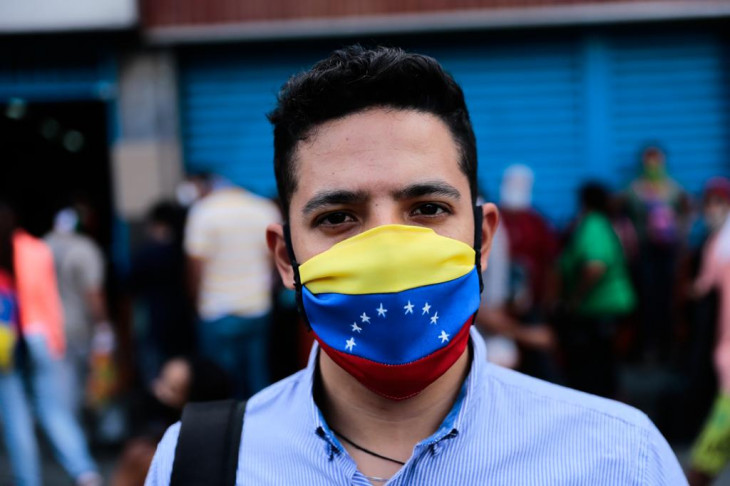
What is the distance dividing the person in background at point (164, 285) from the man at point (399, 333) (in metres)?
4.87

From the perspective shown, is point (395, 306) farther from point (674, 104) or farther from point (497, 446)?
point (674, 104)

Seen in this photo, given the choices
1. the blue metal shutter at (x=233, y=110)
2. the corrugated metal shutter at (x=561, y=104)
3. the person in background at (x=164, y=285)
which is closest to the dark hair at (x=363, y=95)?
the person in background at (x=164, y=285)

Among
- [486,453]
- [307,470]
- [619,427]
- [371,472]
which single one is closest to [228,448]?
[307,470]

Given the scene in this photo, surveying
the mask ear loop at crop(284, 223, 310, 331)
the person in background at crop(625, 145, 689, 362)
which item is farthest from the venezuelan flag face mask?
the person in background at crop(625, 145, 689, 362)

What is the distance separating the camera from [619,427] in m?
1.73

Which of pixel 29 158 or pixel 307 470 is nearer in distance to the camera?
pixel 307 470

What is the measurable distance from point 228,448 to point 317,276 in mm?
417

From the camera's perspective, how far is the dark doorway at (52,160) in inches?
384

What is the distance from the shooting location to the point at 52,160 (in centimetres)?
1147

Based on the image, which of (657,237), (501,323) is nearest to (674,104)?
(657,237)

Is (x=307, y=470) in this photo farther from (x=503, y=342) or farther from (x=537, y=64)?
(x=537, y=64)

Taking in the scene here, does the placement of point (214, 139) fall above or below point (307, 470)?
below

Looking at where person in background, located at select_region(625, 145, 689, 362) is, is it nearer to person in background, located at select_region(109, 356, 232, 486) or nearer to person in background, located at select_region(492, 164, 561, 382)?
person in background, located at select_region(492, 164, 561, 382)

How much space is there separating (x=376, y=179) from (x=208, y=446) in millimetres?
676
